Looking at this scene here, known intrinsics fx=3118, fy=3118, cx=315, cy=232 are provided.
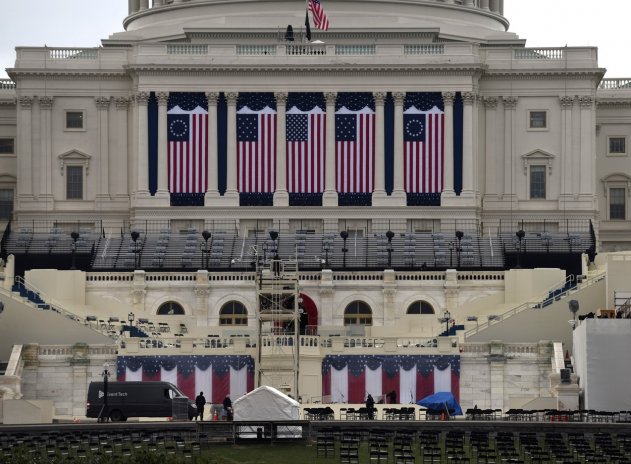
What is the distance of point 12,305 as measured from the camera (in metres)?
160

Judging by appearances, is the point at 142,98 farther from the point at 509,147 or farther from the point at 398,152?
the point at 509,147

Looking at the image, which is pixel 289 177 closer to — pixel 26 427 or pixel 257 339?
pixel 257 339

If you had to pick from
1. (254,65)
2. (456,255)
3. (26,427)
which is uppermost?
(254,65)

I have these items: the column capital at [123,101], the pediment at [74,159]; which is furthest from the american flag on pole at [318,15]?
the pediment at [74,159]

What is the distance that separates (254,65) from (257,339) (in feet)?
153

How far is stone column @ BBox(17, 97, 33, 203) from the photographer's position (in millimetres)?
196750

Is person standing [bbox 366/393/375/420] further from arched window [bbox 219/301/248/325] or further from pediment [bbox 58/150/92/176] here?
pediment [bbox 58/150/92/176]

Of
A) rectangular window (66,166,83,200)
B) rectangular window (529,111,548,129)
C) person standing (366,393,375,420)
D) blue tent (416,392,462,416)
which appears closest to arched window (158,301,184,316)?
rectangular window (66,166,83,200)

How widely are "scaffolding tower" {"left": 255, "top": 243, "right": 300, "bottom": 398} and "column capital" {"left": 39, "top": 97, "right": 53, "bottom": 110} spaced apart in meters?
40.3

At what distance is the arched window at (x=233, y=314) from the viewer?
172000 millimetres

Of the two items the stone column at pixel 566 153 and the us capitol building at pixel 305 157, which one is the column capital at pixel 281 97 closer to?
the us capitol building at pixel 305 157

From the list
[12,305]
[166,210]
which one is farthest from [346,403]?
[166,210]

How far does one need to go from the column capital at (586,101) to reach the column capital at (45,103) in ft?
111

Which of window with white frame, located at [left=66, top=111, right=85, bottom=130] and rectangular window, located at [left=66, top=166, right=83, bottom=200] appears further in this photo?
window with white frame, located at [left=66, top=111, right=85, bottom=130]
